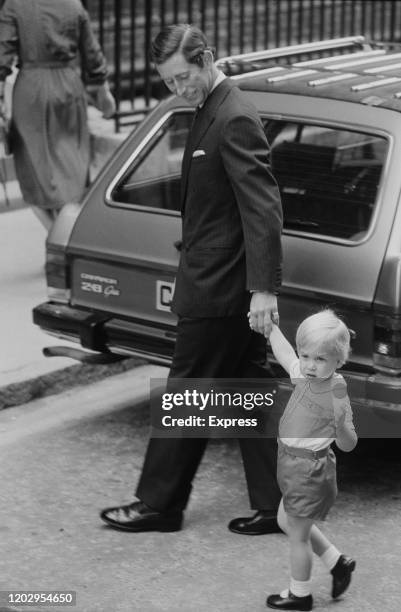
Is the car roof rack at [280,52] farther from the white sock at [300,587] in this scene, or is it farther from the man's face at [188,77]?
the white sock at [300,587]

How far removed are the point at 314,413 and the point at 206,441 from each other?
789mm

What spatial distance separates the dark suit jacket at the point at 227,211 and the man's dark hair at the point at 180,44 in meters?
0.17

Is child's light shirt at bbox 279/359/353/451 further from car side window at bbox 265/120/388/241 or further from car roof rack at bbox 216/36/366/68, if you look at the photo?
car roof rack at bbox 216/36/366/68

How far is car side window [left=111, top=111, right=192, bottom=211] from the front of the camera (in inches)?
227

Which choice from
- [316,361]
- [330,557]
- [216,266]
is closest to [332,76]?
[216,266]

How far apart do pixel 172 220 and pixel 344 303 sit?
0.92 metres

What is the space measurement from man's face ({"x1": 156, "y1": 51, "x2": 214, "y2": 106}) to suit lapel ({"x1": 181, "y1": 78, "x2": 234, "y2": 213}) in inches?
1.2

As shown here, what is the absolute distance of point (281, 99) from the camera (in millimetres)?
5426

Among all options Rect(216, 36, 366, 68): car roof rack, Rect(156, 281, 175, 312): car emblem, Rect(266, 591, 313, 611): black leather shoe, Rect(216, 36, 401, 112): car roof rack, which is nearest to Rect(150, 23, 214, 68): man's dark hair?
Rect(216, 36, 401, 112): car roof rack

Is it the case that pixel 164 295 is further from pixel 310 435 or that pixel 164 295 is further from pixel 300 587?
pixel 300 587

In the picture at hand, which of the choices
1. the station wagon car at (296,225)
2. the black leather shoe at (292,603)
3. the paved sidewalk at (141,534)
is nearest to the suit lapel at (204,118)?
the station wagon car at (296,225)

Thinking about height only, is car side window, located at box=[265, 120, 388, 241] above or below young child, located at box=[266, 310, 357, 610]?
above

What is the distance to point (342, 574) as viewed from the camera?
4.33 metres

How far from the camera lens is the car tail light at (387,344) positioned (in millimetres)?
4816
